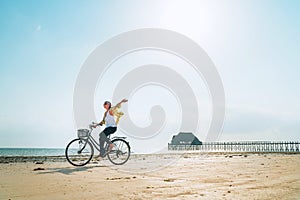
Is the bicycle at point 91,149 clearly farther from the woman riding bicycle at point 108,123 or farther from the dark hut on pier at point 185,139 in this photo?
the dark hut on pier at point 185,139

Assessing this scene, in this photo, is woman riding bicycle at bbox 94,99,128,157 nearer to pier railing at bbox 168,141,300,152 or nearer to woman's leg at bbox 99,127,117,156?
woman's leg at bbox 99,127,117,156

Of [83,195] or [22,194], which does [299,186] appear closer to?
[83,195]

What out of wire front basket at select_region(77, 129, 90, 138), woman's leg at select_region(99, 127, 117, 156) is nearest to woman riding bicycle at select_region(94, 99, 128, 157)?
woman's leg at select_region(99, 127, 117, 156)

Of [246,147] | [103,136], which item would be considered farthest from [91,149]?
[246,147]

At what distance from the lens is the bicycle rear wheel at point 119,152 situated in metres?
12.0

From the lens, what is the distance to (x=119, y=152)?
12180 mm

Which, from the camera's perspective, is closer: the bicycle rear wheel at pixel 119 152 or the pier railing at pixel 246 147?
the bicycle rear wheel at pixel 119 152

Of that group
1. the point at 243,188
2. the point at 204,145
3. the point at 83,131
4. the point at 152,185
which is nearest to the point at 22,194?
the point at 152,185

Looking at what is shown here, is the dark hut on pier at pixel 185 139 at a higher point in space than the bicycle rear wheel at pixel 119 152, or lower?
higher

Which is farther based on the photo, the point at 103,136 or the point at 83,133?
the point at 103,136

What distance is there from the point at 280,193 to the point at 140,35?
15.6 meters

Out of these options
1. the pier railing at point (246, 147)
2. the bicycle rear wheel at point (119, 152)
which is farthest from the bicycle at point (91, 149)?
the pier railing at point (246, 147)

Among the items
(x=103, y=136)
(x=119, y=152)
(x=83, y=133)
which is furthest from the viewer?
(x=119, y=152)

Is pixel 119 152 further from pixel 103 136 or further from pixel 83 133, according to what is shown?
pixel 83 133
